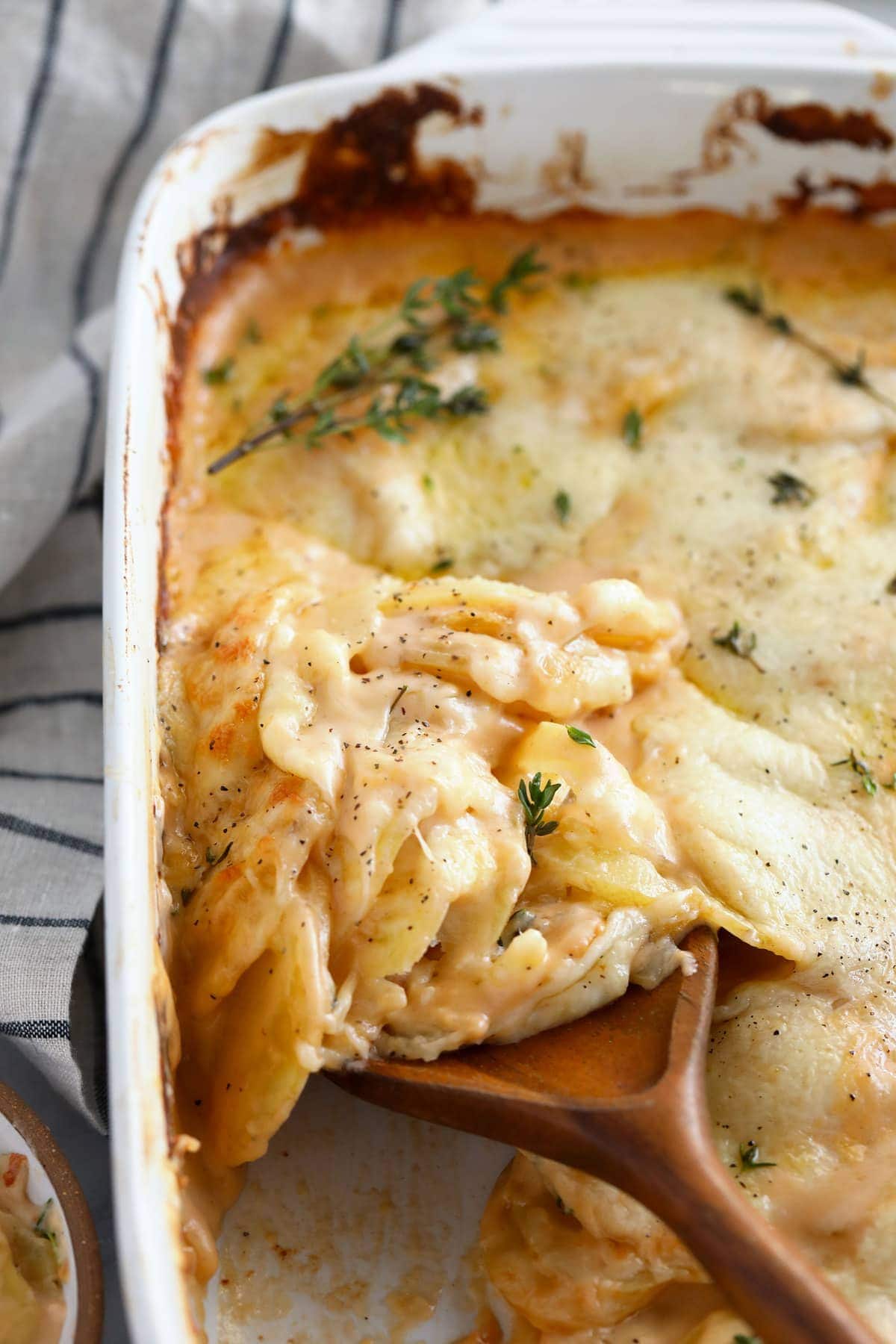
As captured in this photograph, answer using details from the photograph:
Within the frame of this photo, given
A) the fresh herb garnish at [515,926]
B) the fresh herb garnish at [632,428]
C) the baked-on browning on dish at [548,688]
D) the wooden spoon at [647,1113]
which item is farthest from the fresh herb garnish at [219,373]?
the wooden spoon at [647,1113]

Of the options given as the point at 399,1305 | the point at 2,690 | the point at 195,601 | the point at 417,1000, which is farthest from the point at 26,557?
the point at 399,1305

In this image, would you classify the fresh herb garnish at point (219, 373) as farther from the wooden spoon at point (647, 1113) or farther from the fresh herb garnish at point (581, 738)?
the wooden spoon at point (647, 1113)

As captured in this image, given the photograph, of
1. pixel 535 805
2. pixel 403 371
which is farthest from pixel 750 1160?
pixel 403 371

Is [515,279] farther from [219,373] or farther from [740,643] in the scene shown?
[740,643]

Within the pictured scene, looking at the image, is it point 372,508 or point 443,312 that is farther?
point 443,312

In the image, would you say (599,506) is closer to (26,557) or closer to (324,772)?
(324,772)

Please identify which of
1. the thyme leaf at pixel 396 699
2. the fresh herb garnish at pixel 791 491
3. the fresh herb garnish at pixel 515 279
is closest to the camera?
the thyme leaf at pixel 396 699

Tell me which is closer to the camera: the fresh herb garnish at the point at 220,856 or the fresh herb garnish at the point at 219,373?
the fresh herb garnish at the point at 220,856
